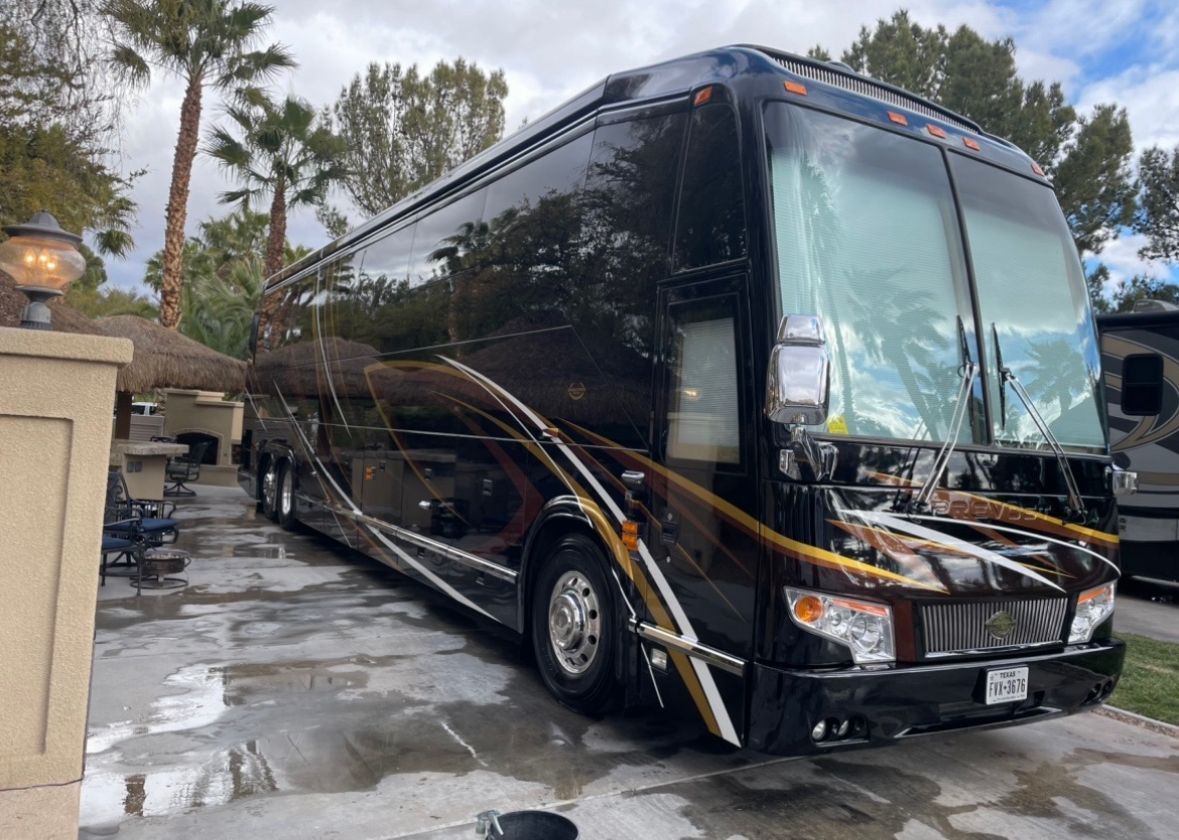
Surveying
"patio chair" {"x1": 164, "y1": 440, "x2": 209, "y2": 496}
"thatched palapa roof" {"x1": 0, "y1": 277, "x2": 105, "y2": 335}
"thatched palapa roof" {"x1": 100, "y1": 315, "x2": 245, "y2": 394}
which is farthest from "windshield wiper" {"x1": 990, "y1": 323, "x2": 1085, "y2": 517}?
"patio chair" {"x1": 164, "y1": 440, "x2": 209, "y2": 496}

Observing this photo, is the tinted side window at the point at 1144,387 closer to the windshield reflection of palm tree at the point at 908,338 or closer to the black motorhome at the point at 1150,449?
the windshield reflection of palm tree at the point at 908,338

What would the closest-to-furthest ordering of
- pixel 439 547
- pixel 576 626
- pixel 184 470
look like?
pixel 576 626, pixel 439 547, pixel 184 470

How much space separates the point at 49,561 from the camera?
3.17m

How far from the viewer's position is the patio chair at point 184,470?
16.9 m

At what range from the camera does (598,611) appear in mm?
5102

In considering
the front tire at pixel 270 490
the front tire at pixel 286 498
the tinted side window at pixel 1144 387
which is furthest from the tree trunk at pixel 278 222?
the tinted side window at pixel 1144 387

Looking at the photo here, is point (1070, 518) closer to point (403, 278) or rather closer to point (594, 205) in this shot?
point (594, 205)

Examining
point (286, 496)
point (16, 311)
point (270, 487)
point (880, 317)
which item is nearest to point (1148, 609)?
point (880, 317)

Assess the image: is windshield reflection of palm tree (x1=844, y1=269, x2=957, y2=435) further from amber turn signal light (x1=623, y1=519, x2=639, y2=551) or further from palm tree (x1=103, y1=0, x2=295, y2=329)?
palm tree (x1=103, y1=0, x2=295, y2=329)

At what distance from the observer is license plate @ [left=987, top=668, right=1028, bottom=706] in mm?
4008

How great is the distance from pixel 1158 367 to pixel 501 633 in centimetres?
495

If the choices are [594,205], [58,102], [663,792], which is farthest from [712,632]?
[58,102]

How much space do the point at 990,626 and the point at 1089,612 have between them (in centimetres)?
77

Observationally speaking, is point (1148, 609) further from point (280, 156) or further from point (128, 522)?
point (280, 156)
